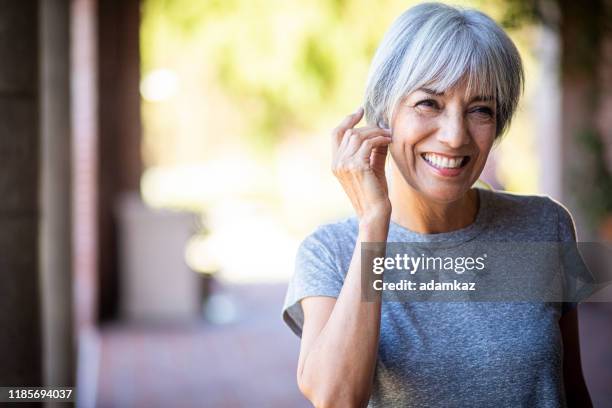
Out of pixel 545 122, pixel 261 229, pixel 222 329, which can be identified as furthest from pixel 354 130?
pixel 261 229

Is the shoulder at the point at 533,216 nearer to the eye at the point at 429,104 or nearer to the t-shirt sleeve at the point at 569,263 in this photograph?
the t-shirt sleeve at the point at 569,263

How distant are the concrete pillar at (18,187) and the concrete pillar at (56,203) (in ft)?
0.28

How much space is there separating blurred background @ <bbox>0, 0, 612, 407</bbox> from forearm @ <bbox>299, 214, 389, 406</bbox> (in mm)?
1531

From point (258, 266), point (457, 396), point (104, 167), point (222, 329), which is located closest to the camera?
point (457, 396)

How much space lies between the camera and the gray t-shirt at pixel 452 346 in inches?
65.2

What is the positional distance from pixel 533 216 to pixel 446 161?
0.31 meters

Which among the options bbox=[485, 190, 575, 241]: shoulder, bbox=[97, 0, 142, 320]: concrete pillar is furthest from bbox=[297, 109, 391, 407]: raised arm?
bbox=[97, 0, 142, 320]: concrete pillar

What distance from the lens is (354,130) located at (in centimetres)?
170

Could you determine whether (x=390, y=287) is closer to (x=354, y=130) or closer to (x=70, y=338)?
(x=354, y=130)

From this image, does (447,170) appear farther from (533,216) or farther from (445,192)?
(533,216)

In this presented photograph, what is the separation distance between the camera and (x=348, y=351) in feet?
5.21

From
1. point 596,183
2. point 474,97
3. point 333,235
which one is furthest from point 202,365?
point 474,97

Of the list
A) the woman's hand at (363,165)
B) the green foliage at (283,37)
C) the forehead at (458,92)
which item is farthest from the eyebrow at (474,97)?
the green foliage at (283,37)

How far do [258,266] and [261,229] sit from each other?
4.31m
